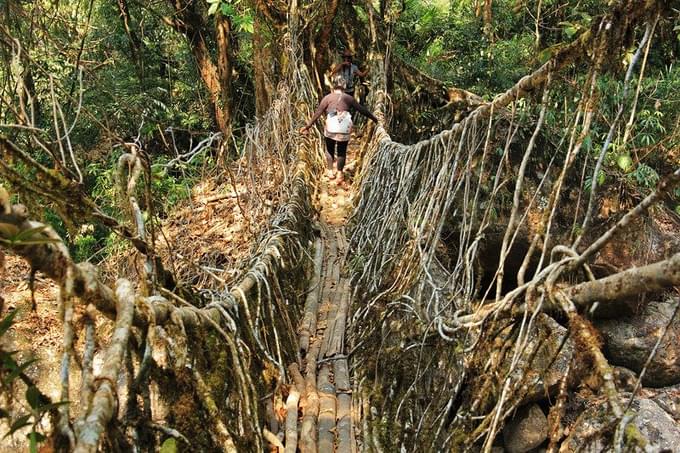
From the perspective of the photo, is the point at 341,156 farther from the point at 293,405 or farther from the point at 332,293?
the point at 293,405

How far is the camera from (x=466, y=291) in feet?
6.65

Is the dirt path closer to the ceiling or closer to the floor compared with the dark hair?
closer to the floor

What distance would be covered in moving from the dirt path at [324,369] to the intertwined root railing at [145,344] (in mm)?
154

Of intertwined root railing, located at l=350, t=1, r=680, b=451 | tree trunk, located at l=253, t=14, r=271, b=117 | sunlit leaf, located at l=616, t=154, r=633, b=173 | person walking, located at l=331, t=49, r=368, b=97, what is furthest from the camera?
tree trunk, located at l=253, t=14, r=271, b=117

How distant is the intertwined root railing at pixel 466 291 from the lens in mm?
1243

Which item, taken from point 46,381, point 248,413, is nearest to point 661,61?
point 248,413

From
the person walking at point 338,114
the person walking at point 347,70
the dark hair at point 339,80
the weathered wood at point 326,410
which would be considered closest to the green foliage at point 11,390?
the weathered wood at point 326,410

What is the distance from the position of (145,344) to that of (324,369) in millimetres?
1528

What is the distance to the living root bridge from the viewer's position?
0.89 meters

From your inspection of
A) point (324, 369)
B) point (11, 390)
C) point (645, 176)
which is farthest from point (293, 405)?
point (645, 176)

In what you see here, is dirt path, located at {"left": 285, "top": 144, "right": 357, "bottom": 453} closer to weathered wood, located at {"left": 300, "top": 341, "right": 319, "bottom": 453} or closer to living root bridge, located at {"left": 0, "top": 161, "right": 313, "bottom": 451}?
weathered wood, located at {"left": 300, "top": 341, "right": 319, "bottom": 453}

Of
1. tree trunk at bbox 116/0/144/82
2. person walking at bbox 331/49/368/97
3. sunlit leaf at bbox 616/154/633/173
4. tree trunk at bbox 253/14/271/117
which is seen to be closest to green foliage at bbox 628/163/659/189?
sunlit leaf at bbox 616/154/633/173

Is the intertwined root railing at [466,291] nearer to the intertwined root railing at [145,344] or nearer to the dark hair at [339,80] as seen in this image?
the intertwined root railing at [145,344]

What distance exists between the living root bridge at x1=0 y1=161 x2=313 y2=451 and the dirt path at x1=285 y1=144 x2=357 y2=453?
0.12m
